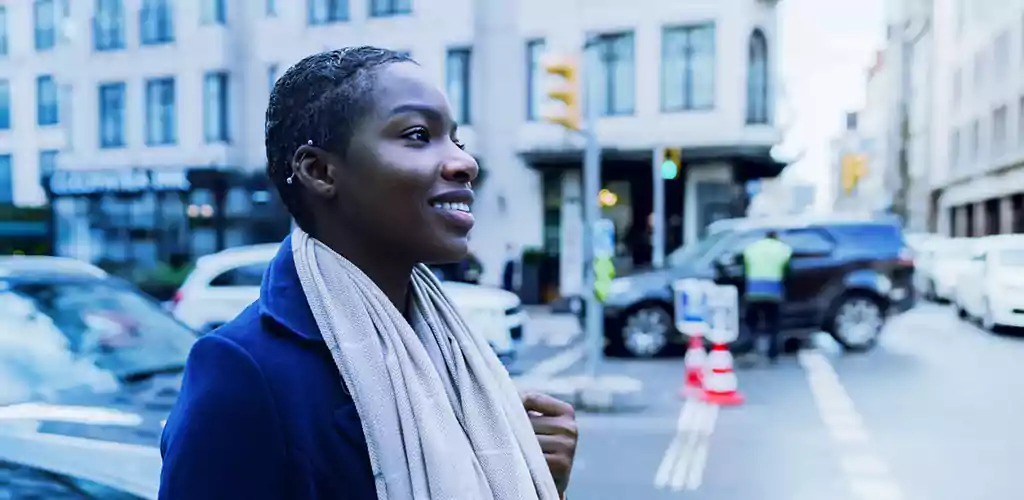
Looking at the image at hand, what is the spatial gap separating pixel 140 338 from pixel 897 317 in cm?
924

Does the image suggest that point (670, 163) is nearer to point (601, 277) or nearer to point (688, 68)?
point (688, 68)

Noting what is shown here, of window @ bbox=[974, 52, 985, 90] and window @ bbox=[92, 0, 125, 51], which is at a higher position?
window @ bbox=[92, 0, 125, 51]

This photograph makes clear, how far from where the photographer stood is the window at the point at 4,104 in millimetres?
6109

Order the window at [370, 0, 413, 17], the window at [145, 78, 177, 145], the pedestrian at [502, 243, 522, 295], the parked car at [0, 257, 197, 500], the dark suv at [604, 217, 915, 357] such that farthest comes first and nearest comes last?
the window at [145, 78, 177, 145], the window at [370, 0, 413, 17], the pedestrian at [502, 243, 522, 295], the dark suv at [604, 217, 915, 357], the parked car at [0, 257, 197, 500]

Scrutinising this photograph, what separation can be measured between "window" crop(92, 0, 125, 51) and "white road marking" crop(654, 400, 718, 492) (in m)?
12.3

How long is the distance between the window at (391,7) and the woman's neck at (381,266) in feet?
51.1

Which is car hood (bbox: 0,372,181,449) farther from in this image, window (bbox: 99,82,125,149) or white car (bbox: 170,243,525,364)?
window (bbox: 99,82,125,149)

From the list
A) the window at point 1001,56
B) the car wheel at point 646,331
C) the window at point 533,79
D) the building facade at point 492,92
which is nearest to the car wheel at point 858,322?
the car wheel at point 646,331

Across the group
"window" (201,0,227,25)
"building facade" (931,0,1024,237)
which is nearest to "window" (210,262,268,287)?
"building facade" (931,0,1024,237)

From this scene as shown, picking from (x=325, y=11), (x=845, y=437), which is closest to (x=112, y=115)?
(x=325, y=11)

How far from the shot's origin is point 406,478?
3.21 feet

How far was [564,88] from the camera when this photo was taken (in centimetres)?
828

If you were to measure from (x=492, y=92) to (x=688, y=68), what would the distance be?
3.94 meters

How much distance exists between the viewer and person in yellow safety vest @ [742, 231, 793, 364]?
30.6 ft
